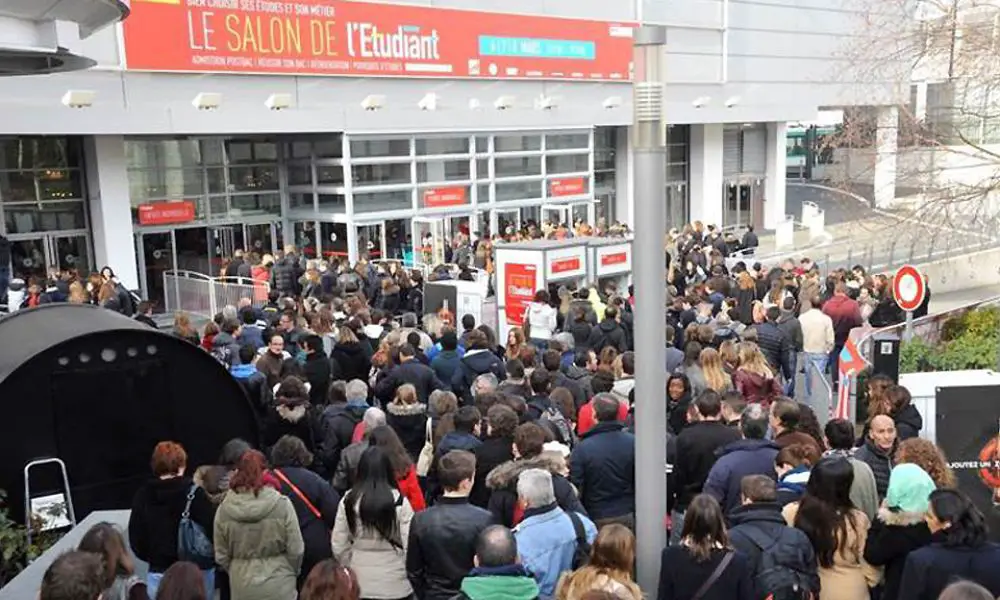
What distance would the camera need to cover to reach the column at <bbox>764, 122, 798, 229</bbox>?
133 feet

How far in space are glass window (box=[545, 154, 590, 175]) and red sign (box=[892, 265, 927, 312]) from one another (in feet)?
70.4

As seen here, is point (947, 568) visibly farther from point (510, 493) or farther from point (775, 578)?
point (510, 493)

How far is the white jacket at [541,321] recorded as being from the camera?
43.7 ft

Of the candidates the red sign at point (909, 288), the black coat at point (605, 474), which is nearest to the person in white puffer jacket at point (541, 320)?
the red sign at point (909, 288)

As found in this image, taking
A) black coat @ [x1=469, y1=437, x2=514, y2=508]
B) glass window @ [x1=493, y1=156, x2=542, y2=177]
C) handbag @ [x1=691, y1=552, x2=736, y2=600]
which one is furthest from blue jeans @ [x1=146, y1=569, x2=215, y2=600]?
glass window @ [x1=493, y1=156, x2=542, y2=177]

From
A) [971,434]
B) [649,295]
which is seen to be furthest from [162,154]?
[649,295]

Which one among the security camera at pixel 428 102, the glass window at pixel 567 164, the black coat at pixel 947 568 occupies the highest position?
the security camera at pixel 428 102

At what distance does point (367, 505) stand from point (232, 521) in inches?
29.3

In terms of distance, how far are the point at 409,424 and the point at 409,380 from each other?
1.50 m

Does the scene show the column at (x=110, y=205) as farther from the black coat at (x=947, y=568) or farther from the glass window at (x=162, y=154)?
the black coat at (x=947, y=568)

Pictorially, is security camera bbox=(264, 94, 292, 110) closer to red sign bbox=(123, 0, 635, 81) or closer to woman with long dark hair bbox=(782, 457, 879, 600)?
red sign bbox=(123, 0, 635, 81)

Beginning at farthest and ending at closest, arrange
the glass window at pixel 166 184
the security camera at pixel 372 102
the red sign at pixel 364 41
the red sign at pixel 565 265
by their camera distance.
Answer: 1. the security camera at pixel 372 102
2. the glass window at pixel 166 184
3. the red sign at pixel 364 41
4. the red sign at pixel 565 265

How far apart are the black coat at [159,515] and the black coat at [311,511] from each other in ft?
1.59

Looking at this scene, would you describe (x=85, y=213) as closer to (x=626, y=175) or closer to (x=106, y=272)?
(x=106, y=272)
